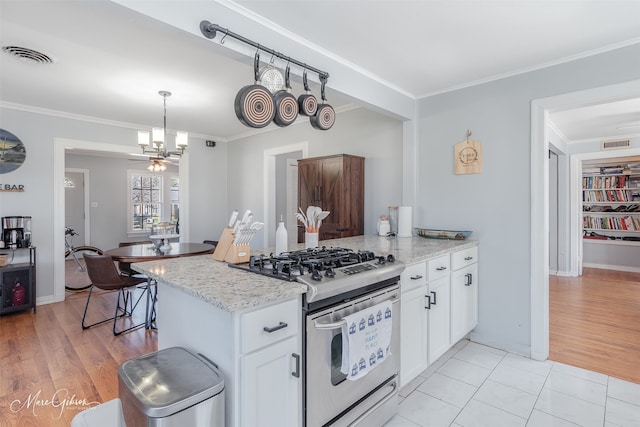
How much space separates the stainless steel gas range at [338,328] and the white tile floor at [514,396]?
318mm

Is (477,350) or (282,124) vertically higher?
(282,124)

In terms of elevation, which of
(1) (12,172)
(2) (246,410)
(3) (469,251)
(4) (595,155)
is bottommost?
(2) (246,410)

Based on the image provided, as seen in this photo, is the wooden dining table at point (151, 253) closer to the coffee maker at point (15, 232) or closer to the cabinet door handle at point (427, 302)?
the coffee maker at point (15, 232)

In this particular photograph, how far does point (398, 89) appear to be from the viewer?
3.20m

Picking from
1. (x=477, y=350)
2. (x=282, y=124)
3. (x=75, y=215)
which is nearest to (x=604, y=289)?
(x=477, y=350)

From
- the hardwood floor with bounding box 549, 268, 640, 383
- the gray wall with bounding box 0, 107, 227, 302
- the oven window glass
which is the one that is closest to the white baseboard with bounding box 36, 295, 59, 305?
the gray wall with bounding box 0, 107, 227, 302

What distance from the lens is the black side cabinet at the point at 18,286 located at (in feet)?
12.4

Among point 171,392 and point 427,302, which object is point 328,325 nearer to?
point 171,392

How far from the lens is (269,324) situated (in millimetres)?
1302

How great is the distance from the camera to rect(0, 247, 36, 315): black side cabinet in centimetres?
379

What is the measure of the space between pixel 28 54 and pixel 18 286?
2785 millimetres

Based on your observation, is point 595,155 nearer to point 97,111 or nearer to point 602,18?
point 602,18

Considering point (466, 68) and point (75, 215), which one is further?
point (75, 215)

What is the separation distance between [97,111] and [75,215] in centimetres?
447
